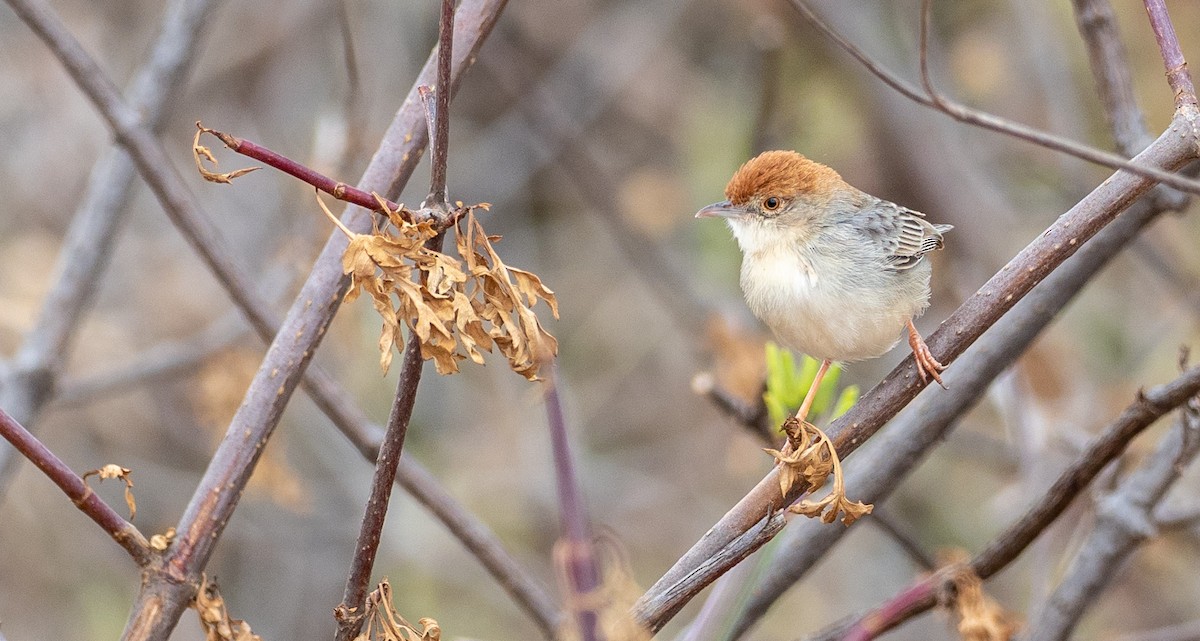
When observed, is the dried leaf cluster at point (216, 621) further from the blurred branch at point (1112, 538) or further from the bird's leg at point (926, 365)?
the blurred branch at point (1112, 538)

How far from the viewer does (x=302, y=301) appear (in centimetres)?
201

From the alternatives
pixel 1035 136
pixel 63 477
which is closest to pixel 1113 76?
pixel 1035 136

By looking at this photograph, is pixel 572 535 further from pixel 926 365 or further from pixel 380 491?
pixel 926 365

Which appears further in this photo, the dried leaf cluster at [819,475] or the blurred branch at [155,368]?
the blurred branch at [155,368]

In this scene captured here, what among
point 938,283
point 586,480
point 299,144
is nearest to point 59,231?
point 299,144

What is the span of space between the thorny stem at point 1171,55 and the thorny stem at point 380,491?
1.21 metres

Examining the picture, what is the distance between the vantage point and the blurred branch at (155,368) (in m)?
3.37

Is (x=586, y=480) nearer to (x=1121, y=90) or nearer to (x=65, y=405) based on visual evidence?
(x=65, y=405)

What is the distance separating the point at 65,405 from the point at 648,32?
3371 mm

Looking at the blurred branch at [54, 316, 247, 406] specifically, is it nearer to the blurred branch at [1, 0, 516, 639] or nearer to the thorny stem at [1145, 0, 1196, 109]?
the blurred branch at [1, 0, 516, 639]

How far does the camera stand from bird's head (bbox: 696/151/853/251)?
2729 mm

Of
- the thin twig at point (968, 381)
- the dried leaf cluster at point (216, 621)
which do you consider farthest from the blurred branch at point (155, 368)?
the thin twig at point (968, 381)

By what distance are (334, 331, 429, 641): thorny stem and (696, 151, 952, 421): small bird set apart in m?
1.00

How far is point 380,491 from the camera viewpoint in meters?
1.58
